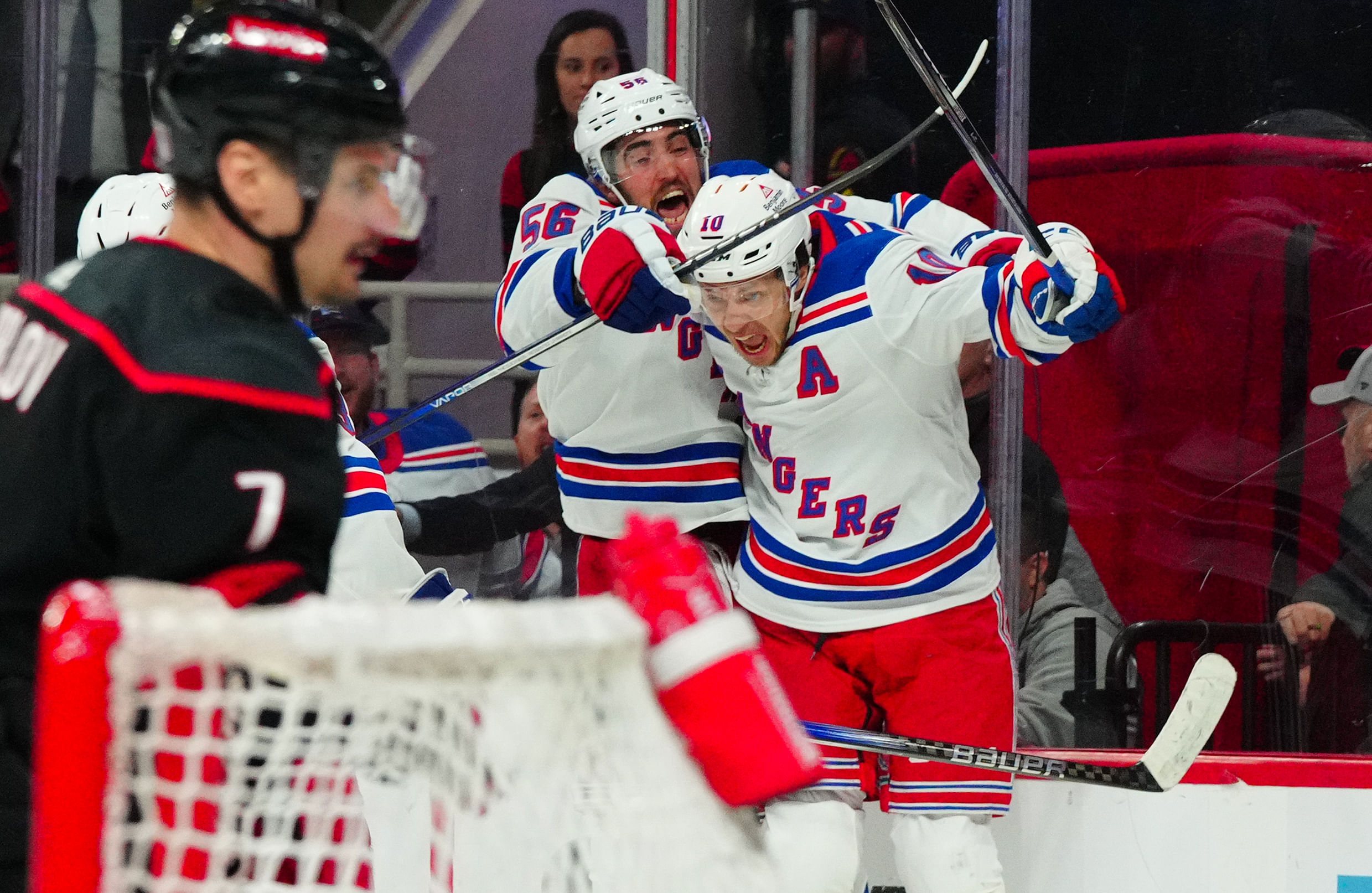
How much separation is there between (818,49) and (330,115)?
6.38 feet

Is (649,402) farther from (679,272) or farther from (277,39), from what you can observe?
(277,39)

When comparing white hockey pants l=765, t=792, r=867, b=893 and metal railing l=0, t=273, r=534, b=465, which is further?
Answer: metal railing l=0, t=273, r=534, b=465

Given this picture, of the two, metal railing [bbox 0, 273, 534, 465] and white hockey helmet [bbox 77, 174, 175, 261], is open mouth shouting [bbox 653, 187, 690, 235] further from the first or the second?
white hockey helmet [bbox 77, 174, 175, 261]

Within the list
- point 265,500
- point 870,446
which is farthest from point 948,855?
point 265,500

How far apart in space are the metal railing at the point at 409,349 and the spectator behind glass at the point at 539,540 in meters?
0.03

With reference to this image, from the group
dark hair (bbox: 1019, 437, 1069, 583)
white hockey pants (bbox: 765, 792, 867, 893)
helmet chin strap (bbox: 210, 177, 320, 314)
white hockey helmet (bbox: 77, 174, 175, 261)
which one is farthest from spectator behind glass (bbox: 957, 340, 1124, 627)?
helmet chin strap (bbox: 210, 177, 320, 314)

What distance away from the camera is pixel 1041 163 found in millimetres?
2705

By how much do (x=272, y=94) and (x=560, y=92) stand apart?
1996 millimetres

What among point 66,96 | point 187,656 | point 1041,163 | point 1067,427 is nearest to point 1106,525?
point 1067,427

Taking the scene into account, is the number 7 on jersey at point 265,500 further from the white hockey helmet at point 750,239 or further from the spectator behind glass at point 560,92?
the spectator behind glass at point 560,92

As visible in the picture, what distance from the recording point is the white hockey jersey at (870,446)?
2.32 m

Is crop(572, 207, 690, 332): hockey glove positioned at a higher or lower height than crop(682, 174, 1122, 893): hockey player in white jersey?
higher

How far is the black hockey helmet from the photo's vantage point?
937 mm

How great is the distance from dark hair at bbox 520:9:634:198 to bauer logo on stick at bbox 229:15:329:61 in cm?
193
